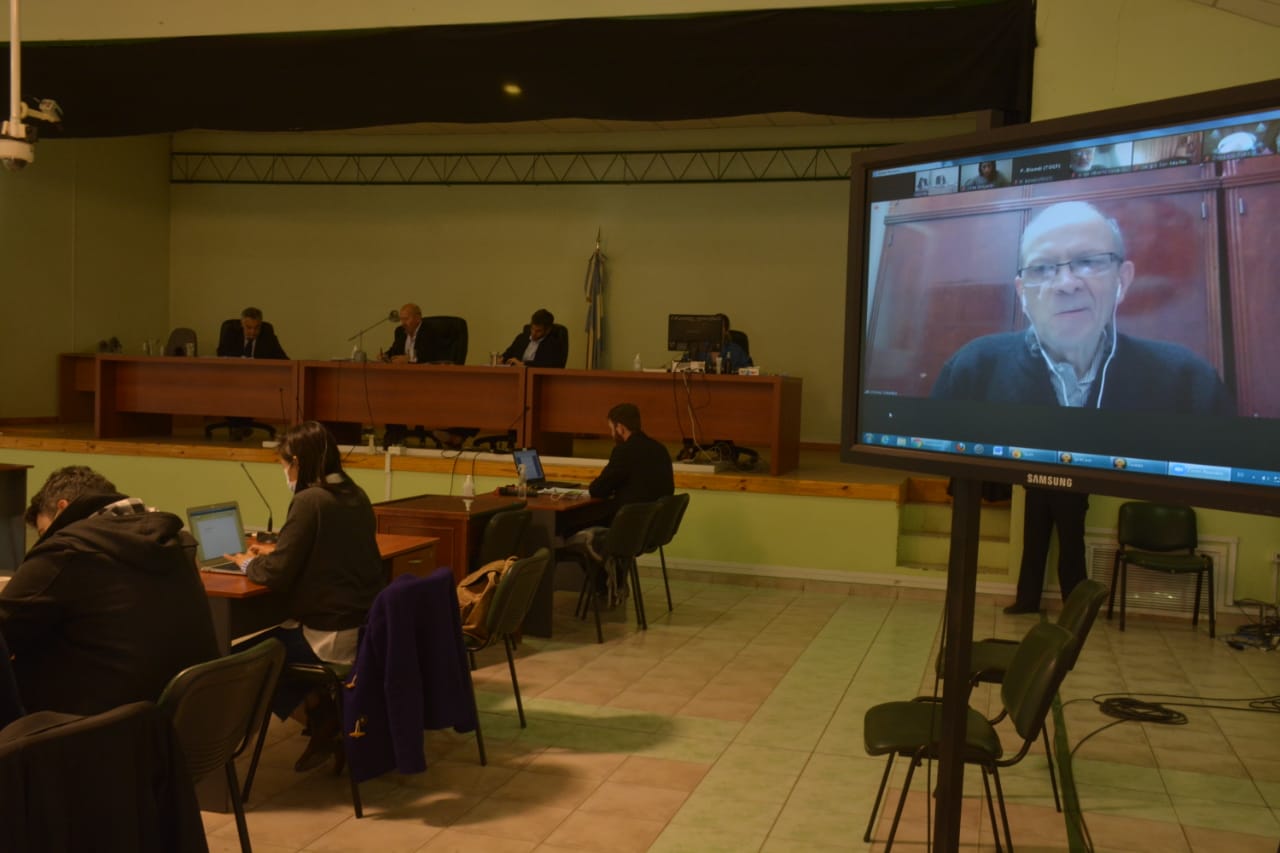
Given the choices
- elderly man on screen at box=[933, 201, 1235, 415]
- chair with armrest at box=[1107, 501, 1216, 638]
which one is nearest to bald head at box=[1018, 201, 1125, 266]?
elderly man on screen at box=[933, 201, 1235, 415]

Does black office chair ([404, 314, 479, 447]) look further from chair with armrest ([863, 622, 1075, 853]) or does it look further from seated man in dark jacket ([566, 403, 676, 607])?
chair with armrest ([863, 622, 1075, 853])

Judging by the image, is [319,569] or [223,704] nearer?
[223,704]

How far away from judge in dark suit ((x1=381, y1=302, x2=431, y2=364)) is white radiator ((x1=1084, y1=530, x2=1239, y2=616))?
17.7 ft

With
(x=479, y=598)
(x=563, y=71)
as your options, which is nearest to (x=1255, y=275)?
(x=479, y=598)

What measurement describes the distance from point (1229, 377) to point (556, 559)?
15.8ft

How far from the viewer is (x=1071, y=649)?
2822mm

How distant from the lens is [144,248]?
44.5 ft

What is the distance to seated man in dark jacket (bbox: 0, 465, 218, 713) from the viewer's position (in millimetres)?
2553

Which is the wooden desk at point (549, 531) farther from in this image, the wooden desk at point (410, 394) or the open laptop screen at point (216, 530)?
the wooden desk at point (410, 394)

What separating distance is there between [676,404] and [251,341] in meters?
4.26

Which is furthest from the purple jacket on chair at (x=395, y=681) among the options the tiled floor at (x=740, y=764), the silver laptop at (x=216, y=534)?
the silver laptop at (x=216, y=534)

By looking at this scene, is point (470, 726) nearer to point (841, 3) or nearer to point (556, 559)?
point (556, 559)

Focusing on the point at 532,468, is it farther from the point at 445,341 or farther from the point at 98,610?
the point at 98,610

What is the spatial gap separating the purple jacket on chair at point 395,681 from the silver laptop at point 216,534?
0.72 m
